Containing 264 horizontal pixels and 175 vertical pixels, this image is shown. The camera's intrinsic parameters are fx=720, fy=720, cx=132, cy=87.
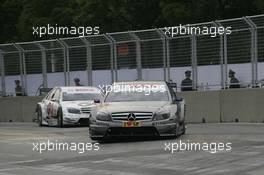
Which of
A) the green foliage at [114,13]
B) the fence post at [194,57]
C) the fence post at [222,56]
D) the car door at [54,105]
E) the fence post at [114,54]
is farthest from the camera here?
the green foliage at [114,13]

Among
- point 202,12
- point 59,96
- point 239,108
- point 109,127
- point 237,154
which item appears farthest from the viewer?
point 202,12

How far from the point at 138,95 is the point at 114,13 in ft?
93.7

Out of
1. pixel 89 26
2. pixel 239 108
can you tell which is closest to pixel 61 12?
pixel 89 26

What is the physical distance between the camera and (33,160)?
1368 centimetres

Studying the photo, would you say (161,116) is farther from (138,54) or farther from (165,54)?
(138,54)

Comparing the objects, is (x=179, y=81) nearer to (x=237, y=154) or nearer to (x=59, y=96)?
(x=59, y=96)

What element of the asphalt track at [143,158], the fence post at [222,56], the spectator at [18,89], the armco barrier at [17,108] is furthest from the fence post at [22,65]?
the asphalt track at [143,158]

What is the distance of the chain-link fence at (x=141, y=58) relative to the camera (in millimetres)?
23391

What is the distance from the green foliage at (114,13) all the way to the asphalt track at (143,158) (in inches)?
993

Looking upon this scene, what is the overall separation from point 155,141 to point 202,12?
89.6ft

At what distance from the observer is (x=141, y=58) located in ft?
89.2

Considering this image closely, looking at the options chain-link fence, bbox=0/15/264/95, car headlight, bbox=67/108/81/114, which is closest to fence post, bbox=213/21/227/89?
chain-link fence, bbox=0/15/264/95

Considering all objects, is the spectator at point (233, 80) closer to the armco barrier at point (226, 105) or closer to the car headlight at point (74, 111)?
the armco barrier at point (226, 105)

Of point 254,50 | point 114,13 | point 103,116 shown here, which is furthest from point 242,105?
point 114,13
